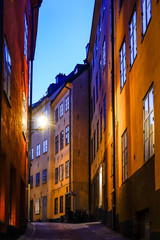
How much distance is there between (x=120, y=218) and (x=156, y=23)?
8115 millimetres

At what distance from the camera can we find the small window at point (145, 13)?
38.8 feet

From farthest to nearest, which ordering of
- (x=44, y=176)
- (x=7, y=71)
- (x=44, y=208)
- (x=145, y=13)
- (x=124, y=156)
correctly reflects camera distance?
1. (x=44, y=176)
2. (x=44, y=208)
3. (x=124, y=156)
4. (x=145, y=13)
5. (x=7, y=71)

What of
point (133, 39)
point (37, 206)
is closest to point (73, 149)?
point (37, 206)

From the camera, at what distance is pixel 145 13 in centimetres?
1230

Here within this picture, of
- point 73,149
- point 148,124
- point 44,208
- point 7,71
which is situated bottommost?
point 44,208

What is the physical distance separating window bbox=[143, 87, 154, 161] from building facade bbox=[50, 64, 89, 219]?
69.9ft

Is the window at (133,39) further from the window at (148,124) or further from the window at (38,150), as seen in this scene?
the window at (38,150)

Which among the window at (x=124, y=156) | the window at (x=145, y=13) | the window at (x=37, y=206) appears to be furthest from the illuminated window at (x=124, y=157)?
the window at (x=37, y=206)

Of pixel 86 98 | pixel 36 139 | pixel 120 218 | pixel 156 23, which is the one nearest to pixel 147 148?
pixel 156 23

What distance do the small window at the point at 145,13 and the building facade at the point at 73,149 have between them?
2190 cm

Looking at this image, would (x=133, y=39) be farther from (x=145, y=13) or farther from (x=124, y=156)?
(x=124, y=156)

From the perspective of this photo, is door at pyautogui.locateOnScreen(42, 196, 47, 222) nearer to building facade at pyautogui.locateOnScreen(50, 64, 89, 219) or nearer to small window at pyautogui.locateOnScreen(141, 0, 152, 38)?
building facade at pyautogui.locateOnScreen(50, 64, 89, 219)

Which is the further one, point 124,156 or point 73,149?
point 73,149

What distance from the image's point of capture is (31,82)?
955 inches
